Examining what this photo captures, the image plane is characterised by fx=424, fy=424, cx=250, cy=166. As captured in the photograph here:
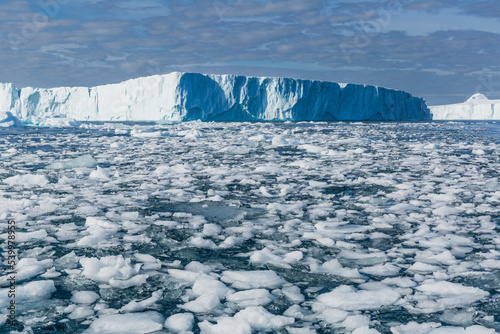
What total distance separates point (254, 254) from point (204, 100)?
103 feet

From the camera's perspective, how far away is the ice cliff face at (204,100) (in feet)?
108

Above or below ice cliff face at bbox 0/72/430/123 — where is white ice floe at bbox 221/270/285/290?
below

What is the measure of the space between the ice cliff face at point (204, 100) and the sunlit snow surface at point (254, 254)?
28318mm

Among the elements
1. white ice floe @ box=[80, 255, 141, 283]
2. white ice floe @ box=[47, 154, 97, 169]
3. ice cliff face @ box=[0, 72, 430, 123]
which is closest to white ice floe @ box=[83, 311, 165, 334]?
white ice floe @ box=[80, 255, 141, 283]

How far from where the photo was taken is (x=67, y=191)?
430cm

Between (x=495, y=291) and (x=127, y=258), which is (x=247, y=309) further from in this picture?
(x=495, y=291)

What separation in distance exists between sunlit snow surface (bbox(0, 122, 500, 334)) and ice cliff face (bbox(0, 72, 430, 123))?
28.3 meters

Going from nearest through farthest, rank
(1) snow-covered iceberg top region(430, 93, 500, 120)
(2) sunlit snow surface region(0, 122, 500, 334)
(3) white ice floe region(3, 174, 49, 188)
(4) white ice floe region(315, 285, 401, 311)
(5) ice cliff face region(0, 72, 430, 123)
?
(2) sunlit snow surface region(0, 122, 500, 334)
(4) white ice floe region(315, 285, 401, 311)
(3) white ice floe region(3, 174, 49, 188)
(5) ice cliff face region(0, 72, 430, 123)
(1) snow-covered iceberg top region(430, 93, 500, 120)

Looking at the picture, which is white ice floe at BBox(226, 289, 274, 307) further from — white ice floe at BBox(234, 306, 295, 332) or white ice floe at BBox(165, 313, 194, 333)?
white ice floe at BBox(165, 313, 194, 333)

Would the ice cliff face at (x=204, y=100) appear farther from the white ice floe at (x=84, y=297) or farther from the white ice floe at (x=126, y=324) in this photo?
the white ice floe at (x=126, y=324)

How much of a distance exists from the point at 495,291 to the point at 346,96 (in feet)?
120

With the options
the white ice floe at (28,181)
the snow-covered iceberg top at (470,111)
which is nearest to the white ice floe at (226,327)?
the white ice floe at (28,181)

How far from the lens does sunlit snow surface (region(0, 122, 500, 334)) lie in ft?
5.74

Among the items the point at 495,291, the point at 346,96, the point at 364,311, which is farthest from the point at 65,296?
the point at 346,96
